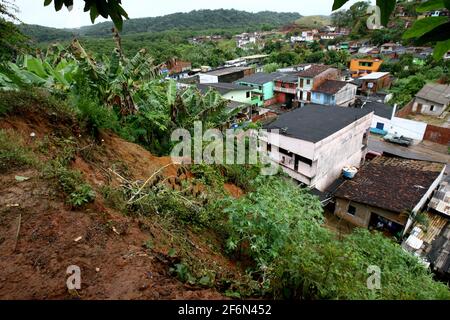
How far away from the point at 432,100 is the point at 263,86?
15.3 meters

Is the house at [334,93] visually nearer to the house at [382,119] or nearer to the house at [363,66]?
the house at [382,119]

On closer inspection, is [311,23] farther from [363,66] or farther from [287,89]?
[287,89]

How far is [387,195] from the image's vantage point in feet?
38.3

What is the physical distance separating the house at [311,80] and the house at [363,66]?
1001 cm

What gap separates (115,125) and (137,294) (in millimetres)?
5317

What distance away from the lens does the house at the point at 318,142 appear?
12.2 meters

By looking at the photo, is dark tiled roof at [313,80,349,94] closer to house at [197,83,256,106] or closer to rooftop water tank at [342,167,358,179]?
house at [197,83,256,106]

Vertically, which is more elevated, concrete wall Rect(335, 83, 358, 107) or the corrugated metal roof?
concrete wall Rect(335, 83, 358, 107)

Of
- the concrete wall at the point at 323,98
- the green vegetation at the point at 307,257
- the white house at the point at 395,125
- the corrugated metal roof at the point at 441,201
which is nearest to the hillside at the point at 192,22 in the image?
the concrete wall at the point at 323,98

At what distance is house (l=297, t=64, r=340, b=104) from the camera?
26859mm

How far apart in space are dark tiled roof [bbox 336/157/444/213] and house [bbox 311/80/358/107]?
12.7 metres

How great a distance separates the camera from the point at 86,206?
11.2ft

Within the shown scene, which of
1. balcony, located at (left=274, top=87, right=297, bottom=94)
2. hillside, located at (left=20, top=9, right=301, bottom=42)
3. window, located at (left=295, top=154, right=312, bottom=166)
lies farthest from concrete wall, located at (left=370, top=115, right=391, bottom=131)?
hillside, located at (left=20, top=9, right=301, bottom=42)
